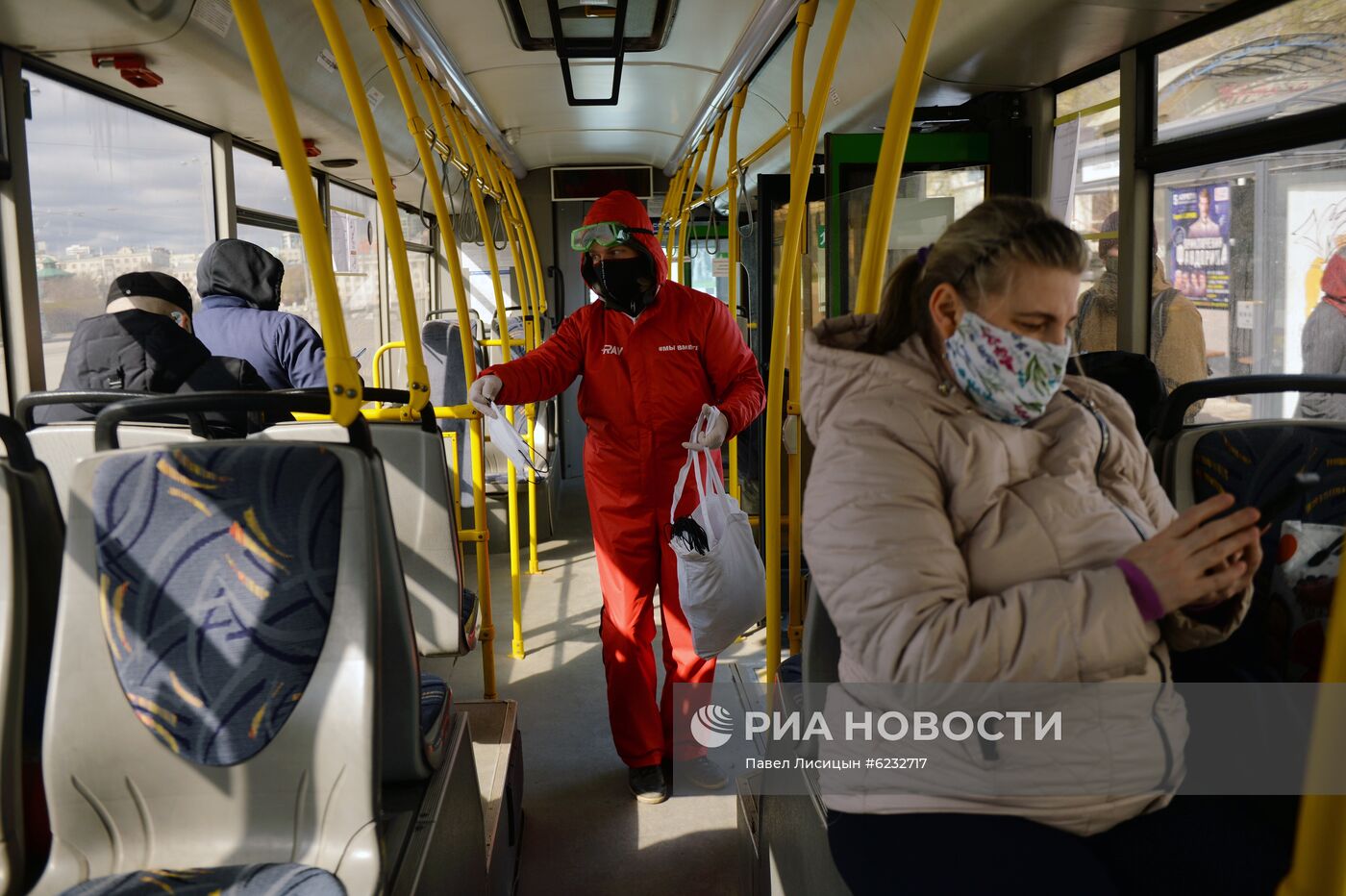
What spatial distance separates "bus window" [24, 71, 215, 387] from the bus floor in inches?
80.1

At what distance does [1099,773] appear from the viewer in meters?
1.34

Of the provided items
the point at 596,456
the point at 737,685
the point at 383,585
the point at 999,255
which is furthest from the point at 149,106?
the point at 999,255

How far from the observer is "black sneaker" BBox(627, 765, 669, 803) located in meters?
3.09

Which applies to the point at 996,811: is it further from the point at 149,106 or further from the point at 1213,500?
the point at 149,106

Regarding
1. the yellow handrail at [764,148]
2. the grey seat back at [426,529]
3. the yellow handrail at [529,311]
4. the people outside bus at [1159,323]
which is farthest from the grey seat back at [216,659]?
the yellow handrail at [529,311]

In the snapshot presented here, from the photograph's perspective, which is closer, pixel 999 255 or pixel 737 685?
pixel 999 255

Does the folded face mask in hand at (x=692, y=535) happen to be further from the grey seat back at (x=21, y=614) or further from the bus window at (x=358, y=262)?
the bus window at (x=358, y=262)

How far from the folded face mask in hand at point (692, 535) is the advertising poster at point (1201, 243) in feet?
6.53

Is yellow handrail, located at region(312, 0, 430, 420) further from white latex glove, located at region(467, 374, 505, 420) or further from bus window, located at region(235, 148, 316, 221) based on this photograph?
bus window, located at region(235, 148, 316, 221)

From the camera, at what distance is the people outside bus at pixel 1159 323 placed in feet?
11.0

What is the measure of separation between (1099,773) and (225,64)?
11.5 ft

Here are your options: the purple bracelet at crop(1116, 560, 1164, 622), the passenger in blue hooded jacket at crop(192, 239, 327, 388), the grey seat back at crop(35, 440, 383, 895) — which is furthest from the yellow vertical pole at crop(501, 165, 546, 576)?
the purple bracelet at crop(1116, 560, 1164, 622)

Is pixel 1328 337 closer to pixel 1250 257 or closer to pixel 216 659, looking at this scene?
pixel 1250 257

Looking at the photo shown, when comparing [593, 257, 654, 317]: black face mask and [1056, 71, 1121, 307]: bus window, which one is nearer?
[593, 257, 654, 317]: black face mask
